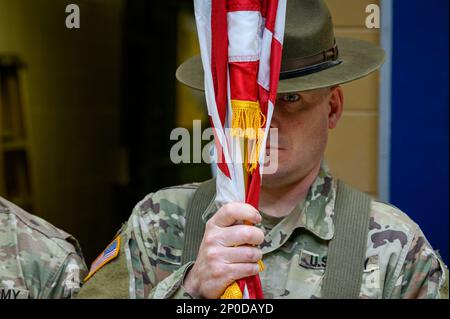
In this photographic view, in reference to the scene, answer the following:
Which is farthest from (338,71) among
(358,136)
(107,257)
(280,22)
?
(358,136)

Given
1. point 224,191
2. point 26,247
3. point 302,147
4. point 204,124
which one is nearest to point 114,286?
point 26,247

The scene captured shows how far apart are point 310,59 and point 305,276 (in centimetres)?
47

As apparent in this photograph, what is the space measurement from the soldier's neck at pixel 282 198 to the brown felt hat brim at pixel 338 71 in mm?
228

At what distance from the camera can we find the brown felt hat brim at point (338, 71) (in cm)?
171

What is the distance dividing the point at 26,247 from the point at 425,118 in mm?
1436

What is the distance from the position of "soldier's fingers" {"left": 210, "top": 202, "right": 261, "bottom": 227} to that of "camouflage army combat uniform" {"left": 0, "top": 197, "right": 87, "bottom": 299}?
1.75 feet

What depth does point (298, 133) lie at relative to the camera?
1.77 meters

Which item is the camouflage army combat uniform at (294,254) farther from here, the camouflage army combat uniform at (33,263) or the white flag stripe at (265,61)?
the white flag stripe at (265,61)

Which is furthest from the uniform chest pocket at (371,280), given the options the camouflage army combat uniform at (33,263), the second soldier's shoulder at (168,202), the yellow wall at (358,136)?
the yellow wall at (358,136)

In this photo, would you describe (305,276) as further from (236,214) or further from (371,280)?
(236,214)

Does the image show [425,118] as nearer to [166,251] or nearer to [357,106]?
[357,106]

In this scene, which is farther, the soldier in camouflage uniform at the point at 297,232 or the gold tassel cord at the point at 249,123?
the soldier in camouflage uniform at the point at 297,232

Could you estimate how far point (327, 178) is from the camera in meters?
1.88

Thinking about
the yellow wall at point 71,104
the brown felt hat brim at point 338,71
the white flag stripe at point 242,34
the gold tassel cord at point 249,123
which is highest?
the white flag stripe at point 242,34
